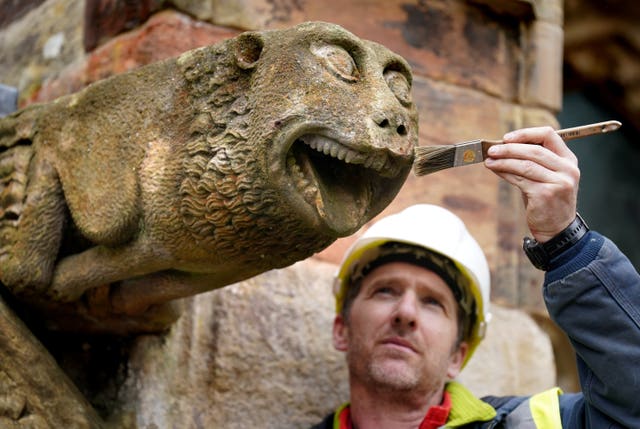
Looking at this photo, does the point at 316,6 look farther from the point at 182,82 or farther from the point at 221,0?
the point at 182,82

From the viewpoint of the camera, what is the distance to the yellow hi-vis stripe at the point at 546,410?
1.90 metres

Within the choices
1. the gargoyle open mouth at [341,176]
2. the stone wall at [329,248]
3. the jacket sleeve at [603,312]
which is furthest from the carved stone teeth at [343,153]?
the stone wall at [329,248]

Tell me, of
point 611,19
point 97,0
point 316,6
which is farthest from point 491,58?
point 97,0

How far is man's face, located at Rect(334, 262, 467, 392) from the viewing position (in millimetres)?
2107

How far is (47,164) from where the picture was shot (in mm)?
1729

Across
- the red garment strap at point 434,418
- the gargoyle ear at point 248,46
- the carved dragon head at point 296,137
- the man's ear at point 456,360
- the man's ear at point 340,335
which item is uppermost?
the gargoyle ear at point 248,46

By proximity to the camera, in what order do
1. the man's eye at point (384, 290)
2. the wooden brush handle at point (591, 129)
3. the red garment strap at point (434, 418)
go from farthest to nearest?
1. the man's eye at point (384, 290)
2. the red garment strap at point (434, 418)
3. the wooden brush handle at point (591, 129)

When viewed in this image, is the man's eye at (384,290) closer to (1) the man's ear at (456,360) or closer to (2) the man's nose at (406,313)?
(2) the man's nose at (406,313)

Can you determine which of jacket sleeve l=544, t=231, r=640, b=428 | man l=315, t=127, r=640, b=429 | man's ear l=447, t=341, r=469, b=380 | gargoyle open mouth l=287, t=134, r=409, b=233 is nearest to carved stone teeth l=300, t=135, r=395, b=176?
gargoyle open mouth l=287, t=134, r=409, b=233

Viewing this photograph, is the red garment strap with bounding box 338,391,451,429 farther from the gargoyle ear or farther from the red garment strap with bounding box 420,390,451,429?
the gargoyle ear

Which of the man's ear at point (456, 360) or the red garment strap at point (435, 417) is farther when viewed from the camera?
the man's ear at point (456, 360)

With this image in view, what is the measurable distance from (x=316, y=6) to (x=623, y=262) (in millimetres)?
985

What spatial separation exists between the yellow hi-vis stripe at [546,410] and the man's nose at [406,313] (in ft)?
0.92

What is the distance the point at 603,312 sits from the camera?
158 cm
